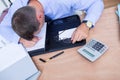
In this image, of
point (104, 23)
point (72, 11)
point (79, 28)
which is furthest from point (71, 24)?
point (72, 11)

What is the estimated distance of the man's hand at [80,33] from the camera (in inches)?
39.3

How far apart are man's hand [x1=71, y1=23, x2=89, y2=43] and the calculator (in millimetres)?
66

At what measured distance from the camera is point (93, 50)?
0.91 metres

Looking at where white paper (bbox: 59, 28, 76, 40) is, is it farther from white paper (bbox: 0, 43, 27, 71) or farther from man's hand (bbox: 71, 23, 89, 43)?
white paper (bbox: 0, 43, 27, 71)

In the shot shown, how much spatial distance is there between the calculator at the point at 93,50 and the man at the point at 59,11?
77 millimetres

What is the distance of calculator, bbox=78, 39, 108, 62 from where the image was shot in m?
0.89

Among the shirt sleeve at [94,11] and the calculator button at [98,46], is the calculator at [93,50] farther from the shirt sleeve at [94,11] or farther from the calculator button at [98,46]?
the shirt sleeve at [94,11]

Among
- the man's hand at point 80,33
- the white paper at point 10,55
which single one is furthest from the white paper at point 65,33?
the white paper at point 10,55

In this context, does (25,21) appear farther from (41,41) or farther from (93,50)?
(93,50)

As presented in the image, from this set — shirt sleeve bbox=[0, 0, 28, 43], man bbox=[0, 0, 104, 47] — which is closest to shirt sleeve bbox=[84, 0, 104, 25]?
man bbox=[0, 0, 104, 47]

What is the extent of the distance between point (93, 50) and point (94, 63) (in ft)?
0.22

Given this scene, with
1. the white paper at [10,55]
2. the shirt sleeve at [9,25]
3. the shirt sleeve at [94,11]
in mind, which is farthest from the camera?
the shirt sleeve at [9,25]

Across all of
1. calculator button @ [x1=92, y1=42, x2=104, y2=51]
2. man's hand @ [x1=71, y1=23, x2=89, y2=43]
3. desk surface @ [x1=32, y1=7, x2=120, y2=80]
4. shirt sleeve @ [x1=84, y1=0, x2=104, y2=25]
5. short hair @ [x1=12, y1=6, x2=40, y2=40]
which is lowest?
desk surface @ [x1=32, y1=7, x2=120, y2=80]

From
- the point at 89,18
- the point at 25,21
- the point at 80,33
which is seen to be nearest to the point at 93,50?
the point at 80,33
